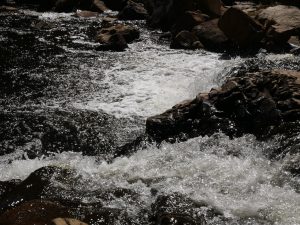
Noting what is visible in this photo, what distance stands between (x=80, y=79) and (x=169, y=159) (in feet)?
15.2

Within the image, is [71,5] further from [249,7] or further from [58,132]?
[58,132]

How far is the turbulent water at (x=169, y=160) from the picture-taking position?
16.7 feet

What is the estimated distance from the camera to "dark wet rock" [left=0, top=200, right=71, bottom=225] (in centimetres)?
444

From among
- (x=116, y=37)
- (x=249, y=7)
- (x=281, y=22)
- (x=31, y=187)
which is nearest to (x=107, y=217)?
(x=31, y=187)

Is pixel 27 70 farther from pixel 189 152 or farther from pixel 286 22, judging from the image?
pixel 286 22

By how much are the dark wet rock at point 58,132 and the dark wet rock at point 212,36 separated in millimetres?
5234

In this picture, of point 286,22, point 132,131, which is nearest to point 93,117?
point 132,131

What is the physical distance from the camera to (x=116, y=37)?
12.7 meters

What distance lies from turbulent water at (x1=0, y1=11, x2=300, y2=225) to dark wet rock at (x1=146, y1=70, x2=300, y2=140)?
0.29 metres

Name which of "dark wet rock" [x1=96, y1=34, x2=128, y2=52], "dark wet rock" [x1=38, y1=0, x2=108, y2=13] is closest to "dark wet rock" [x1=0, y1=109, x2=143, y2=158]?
"dark wet rock" [x1=96, y1=34, x2=128, y2=52]

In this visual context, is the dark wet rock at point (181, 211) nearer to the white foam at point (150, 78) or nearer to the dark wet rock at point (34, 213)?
the dark wet rock at point (34, 213)

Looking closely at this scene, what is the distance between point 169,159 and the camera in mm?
6301

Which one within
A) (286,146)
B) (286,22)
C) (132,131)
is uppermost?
(286,22)

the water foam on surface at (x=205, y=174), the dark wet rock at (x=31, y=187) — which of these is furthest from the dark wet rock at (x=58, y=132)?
the dark wet rock at (x=31, y=187)
